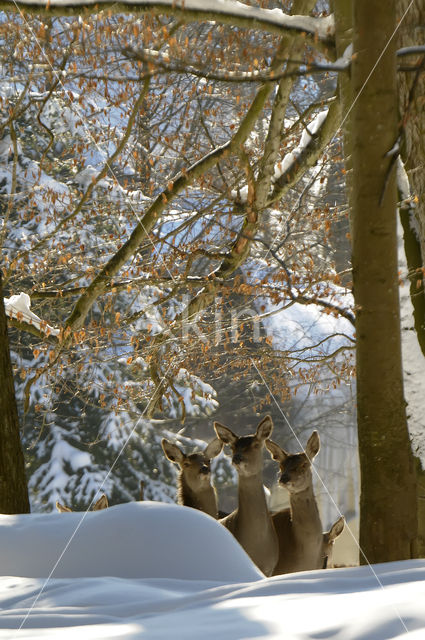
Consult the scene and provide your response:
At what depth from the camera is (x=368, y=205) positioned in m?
4.84

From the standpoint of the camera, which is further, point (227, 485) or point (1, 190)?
point (227, 485)

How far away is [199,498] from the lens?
21.4 feet

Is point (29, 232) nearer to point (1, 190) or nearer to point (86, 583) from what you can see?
point (1, 190)

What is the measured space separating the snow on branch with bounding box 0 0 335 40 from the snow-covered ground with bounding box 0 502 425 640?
12.8 feet

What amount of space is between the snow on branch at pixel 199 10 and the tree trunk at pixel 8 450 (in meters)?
2.30

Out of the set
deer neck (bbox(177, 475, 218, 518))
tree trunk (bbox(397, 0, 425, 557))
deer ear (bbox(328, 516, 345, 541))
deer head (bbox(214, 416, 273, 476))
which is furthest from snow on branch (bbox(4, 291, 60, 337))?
tree trunk (bbox(397, 0, 425, 557))

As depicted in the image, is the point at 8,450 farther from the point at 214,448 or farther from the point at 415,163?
the point at 415,163

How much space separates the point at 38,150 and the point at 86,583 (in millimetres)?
15017

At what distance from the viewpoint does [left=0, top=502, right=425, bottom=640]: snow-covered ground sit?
1747 millimetres

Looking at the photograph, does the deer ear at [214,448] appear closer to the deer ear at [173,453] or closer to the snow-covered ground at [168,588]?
the deer ear at [173,453]

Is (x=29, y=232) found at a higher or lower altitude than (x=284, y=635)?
higher

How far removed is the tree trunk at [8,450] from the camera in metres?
5.76

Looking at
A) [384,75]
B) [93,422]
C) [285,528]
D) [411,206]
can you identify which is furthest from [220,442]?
[93,422]

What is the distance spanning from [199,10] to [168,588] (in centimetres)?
453
